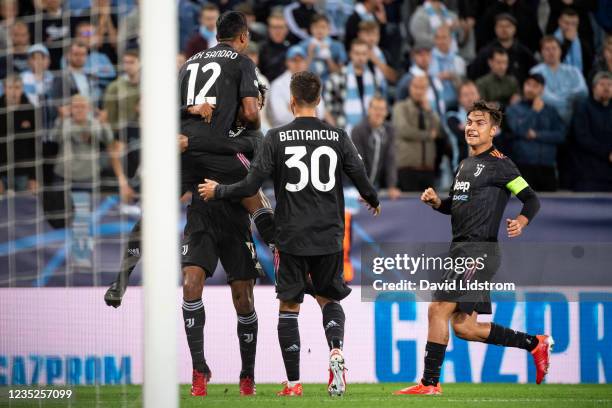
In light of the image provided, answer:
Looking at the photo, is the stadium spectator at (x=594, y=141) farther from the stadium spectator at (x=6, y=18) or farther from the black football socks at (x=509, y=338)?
the stadium spectator at (x=6, y=18)

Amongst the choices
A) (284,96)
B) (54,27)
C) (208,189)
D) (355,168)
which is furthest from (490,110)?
(54,27)

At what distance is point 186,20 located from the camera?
39.7 ft

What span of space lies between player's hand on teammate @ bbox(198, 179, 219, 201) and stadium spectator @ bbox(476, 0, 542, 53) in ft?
20.1

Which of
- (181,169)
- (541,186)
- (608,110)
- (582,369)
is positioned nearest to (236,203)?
(181,169)

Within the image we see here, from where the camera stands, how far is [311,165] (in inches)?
280

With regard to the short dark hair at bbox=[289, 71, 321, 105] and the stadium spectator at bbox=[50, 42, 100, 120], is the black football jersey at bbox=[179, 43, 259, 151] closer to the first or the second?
the short dark hair at bbox=[289, 71, 321, 105]

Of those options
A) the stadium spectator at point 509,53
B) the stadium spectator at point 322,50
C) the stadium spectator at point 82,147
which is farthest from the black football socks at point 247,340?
the stadium spectator at point 509,53

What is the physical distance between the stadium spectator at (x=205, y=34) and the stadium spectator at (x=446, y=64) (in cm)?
236

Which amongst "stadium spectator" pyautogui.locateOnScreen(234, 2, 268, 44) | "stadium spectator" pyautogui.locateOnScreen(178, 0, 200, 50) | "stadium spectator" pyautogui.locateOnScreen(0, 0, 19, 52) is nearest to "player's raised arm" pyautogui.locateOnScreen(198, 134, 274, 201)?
"stadium spectator" pyautogui.locateOnScreen(0, 0, 19, 52)

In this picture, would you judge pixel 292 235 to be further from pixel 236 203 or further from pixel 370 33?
pixel 370 33

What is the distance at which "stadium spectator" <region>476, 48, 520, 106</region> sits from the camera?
1191 centimetres

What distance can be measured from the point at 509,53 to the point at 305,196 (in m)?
5.78

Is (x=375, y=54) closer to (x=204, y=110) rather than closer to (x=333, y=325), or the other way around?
(x=204, y=110)

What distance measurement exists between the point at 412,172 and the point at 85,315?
400cm
